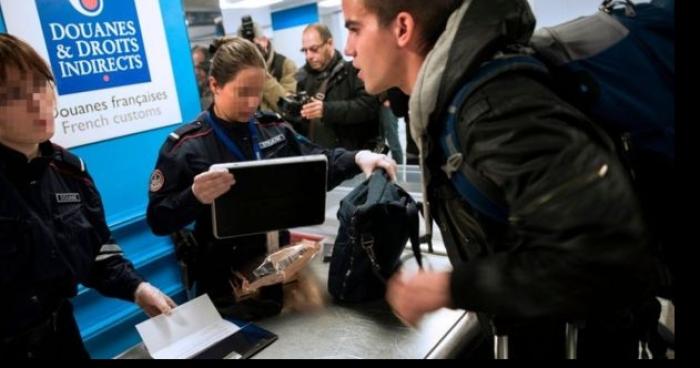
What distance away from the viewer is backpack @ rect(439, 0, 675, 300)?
71 centimetres

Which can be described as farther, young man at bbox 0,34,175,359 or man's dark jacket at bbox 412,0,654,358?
young man at bbox 0,34,175,359

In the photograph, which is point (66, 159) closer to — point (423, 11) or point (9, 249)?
point (9, 249)

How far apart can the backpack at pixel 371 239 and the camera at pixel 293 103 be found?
2.01m

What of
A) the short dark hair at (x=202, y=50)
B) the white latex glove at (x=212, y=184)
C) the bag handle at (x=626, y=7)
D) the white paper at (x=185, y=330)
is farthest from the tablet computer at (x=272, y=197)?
the short dark hair at (x=202, y=50)

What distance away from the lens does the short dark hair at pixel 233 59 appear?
A: 1.66m

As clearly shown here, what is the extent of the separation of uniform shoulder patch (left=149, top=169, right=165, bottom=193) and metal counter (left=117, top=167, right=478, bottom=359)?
532 mm

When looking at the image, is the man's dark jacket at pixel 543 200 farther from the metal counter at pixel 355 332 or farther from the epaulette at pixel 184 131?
the epaulette at pixel 184 131

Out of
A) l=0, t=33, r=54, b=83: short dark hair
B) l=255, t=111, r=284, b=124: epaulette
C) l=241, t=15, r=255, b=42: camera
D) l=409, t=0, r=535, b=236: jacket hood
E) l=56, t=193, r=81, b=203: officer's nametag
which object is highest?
l=241, t=15, r=255, b=42: camera

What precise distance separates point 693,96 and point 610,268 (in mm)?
332

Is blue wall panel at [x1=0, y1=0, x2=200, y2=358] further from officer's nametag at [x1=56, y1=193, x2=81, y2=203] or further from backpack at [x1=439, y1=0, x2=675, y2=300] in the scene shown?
backpack at [x1=439, y1=0, x2=675, y2=300]

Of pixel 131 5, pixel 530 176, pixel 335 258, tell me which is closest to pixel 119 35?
pixel 131 5

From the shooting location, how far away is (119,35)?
2248 millimetres

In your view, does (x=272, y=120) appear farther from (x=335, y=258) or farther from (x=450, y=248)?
(x=450, y=248)

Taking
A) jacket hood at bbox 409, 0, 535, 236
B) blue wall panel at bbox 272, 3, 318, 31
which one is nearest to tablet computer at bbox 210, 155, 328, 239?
jacket hood at bbox 409, 0, 535, 236
